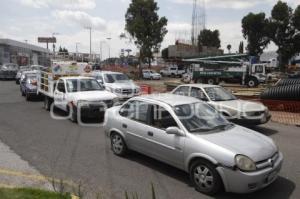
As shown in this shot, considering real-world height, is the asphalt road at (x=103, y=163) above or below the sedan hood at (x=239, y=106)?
below

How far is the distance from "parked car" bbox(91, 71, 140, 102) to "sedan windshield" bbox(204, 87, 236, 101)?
6.61 meters

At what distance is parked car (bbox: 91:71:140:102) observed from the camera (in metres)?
17.8

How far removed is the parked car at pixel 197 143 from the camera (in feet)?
18.0

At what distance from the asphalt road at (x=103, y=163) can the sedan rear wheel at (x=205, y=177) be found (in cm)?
14

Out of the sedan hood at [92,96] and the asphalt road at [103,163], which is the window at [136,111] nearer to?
the asphalt road at [103,163]

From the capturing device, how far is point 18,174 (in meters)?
6.80

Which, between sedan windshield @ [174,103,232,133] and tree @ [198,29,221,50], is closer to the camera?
sedan windshield @ [174,103,232,133]

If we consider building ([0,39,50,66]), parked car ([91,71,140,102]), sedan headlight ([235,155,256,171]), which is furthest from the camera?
building ([0,39,50,66])

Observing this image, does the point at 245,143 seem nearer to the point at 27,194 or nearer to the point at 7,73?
the point at 27,194

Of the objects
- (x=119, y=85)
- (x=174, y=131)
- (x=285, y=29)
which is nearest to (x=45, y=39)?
(x=285, y=29)

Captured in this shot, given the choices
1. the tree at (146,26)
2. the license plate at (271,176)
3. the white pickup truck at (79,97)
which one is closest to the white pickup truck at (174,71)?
the tree at (146,26)

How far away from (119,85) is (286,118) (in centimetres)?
847

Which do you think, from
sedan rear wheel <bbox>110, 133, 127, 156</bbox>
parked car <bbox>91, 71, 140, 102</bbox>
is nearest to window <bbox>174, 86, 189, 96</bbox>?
sedan rear wheel <bbox>110, 133, 127, 156</bbox>

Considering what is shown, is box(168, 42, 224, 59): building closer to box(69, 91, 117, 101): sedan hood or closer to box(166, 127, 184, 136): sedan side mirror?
box(69, 91, 117, 101): sedan hood
